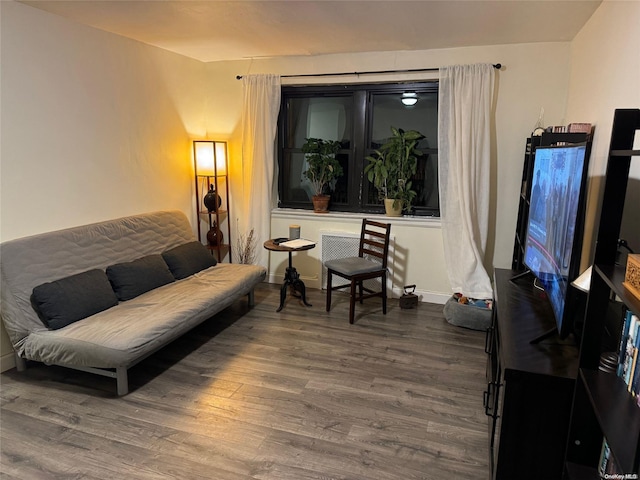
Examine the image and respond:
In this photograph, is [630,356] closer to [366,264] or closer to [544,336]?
[544,336]

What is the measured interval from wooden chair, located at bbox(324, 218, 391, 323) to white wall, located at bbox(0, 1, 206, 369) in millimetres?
1834

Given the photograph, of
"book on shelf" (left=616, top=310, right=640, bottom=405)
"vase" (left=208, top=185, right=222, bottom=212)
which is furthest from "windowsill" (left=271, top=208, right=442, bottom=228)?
"book on shelf" (left=616, top=310, right=640, bottom=405)

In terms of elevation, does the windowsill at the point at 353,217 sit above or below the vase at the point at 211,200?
below

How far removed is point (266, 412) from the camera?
2.31 m

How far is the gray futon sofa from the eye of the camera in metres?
2.42

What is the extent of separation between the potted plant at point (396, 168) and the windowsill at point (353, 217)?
8 centimetres

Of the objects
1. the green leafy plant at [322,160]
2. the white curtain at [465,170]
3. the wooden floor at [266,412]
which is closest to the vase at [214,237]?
the green leafy plant at [322,160]

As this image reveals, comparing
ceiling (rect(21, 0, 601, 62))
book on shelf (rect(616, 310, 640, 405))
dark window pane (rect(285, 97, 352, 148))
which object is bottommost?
book on shelf (rect(616, 310, 640, 405))

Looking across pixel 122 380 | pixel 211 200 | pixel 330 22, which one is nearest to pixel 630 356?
pixel 122 380

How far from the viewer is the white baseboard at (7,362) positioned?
2.68m

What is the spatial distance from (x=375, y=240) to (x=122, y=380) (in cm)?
249

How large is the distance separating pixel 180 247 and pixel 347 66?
2317mm

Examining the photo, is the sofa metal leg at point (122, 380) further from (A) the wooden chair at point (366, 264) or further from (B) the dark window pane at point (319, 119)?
(B) the dark window pane at point (319, 119)

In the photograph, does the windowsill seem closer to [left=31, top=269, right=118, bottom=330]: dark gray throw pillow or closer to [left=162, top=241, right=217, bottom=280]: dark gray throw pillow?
[left=162, top=241, right=217, bottom=280]: dark gray throw pillow
